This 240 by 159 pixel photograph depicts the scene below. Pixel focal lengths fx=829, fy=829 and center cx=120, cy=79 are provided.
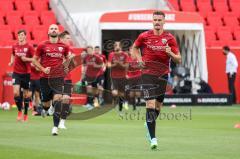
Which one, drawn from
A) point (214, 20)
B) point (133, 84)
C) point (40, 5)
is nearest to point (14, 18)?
point (40, 5)

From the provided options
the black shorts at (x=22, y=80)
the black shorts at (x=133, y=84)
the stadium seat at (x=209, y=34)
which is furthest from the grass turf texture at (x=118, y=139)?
the stadium seat at (x=209, y=34)

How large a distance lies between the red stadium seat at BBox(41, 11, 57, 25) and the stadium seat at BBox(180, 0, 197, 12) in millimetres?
6892

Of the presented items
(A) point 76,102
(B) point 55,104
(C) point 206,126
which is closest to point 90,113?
(A) point 76,102

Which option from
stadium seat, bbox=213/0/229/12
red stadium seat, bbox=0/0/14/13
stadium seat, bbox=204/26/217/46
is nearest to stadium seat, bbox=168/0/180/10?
stadium seat, bbox=204/26/217/46

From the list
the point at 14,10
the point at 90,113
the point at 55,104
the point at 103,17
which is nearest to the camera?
the point at 55,104

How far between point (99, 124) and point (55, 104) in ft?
13.6

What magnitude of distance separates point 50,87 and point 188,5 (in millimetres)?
20955

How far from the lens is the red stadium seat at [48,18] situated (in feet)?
116

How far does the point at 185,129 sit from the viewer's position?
67.1 ft

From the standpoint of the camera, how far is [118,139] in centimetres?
1695

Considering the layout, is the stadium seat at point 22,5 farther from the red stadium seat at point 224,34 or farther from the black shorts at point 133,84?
the red stadium seat at point 224,34

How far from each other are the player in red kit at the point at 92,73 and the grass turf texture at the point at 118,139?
6.48 metres

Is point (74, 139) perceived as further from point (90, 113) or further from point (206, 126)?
point (90, 113)

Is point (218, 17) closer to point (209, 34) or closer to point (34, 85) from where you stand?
point (209, 34)
